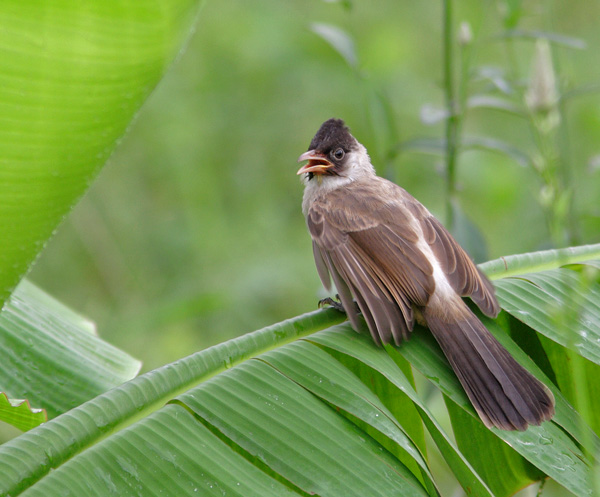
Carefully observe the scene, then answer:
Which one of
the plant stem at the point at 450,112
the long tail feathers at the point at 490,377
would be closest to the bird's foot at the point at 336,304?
the long tail feathers at the point at 490,377

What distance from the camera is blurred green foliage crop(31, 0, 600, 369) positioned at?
19.5 ft

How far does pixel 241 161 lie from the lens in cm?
702

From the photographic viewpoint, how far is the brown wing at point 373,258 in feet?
8.13

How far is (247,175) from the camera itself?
274 inches

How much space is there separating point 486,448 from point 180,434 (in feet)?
3.43

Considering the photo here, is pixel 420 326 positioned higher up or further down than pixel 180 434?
higher up

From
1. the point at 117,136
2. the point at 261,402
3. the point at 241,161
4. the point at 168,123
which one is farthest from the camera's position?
the point at 241,161

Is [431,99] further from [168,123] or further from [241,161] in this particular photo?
[168,123]

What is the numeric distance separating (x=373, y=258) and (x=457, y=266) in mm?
321

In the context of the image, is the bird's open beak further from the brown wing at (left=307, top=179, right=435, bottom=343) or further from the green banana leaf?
the green banana leaf

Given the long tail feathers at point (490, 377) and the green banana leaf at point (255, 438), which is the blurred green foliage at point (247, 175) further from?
the green banana leaf at point (255, 438)

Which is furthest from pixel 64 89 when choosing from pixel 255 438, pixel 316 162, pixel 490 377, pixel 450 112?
pixel 450 112

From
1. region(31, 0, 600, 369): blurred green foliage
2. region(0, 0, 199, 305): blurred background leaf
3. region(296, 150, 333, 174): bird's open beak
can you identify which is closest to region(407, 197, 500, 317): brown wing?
region(296, 150, 333, 174): bird's open beak

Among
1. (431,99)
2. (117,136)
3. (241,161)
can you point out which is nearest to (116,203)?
(241,161)
